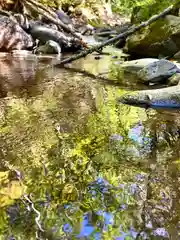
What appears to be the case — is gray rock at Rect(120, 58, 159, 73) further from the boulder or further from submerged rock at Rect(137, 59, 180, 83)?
the boulder

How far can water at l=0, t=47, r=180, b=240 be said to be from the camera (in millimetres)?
1664

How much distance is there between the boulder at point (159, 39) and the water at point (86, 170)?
453 centimetres

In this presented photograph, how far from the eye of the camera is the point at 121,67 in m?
7.29

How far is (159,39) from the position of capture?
8305 mm

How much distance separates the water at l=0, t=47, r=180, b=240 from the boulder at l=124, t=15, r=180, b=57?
14.9 ft

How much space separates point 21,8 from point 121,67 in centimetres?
758

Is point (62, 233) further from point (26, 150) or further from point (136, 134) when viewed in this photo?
point (136, 134)

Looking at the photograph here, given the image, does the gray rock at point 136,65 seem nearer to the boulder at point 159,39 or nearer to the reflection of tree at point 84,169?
the boulder at point 159,39

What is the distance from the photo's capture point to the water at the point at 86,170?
1664 millimetres

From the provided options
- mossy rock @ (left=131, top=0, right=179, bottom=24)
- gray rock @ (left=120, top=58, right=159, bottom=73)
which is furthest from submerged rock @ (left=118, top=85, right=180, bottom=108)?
mossy rock @ (left=131, top=0, right=179, bottom=24)

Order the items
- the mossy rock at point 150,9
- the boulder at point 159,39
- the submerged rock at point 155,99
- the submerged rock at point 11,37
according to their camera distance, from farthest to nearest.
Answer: the mossy rock at point 150,9 → the submerged rock at point 11,37 → the boulder at point 159,39 → the submerged rock at point 155,99

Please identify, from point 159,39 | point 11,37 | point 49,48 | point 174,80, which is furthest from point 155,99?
point 11,37

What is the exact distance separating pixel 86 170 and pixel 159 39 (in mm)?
6811

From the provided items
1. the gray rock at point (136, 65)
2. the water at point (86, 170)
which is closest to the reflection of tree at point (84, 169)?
the water at point (86, 170)
